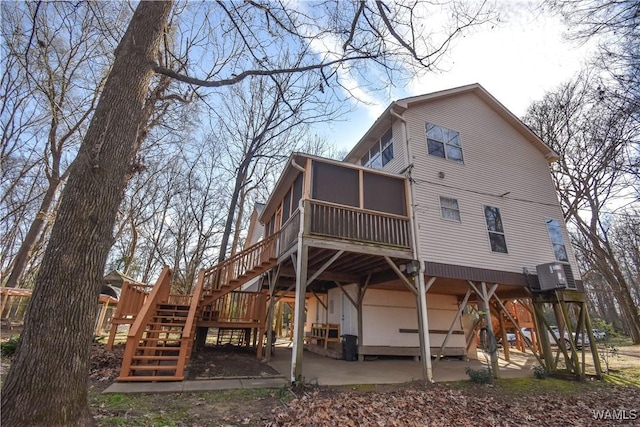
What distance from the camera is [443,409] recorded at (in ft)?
17.5

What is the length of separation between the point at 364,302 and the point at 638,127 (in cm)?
974

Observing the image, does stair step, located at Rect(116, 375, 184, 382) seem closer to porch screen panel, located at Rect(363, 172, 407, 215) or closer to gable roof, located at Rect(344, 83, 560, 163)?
porch screen panel, located at Rect(363, 172, 407, 215)

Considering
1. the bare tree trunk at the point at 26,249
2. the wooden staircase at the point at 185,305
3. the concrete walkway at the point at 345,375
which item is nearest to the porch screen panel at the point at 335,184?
the wooden staircase at the point at 185,305

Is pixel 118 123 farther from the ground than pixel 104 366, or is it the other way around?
pixel 118 123

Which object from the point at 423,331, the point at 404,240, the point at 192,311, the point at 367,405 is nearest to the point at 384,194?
the point at 404,240

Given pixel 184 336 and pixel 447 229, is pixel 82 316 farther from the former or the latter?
pixel 447 229

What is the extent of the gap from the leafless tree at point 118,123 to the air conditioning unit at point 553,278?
→ 24.0ft

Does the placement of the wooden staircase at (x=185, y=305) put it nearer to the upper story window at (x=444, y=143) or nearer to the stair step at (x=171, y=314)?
the stair step at (x=171, y=314)

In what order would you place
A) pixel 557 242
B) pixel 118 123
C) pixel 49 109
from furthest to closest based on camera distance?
pixel 49 109 < pixel 557 242 < pixel 118 123

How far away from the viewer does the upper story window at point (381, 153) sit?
1073cm

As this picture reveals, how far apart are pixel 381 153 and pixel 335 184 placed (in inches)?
140

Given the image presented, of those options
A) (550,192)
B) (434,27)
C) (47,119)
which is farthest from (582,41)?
(47,119)

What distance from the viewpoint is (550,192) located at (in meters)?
11.4

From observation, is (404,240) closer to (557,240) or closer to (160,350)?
(557,240)
